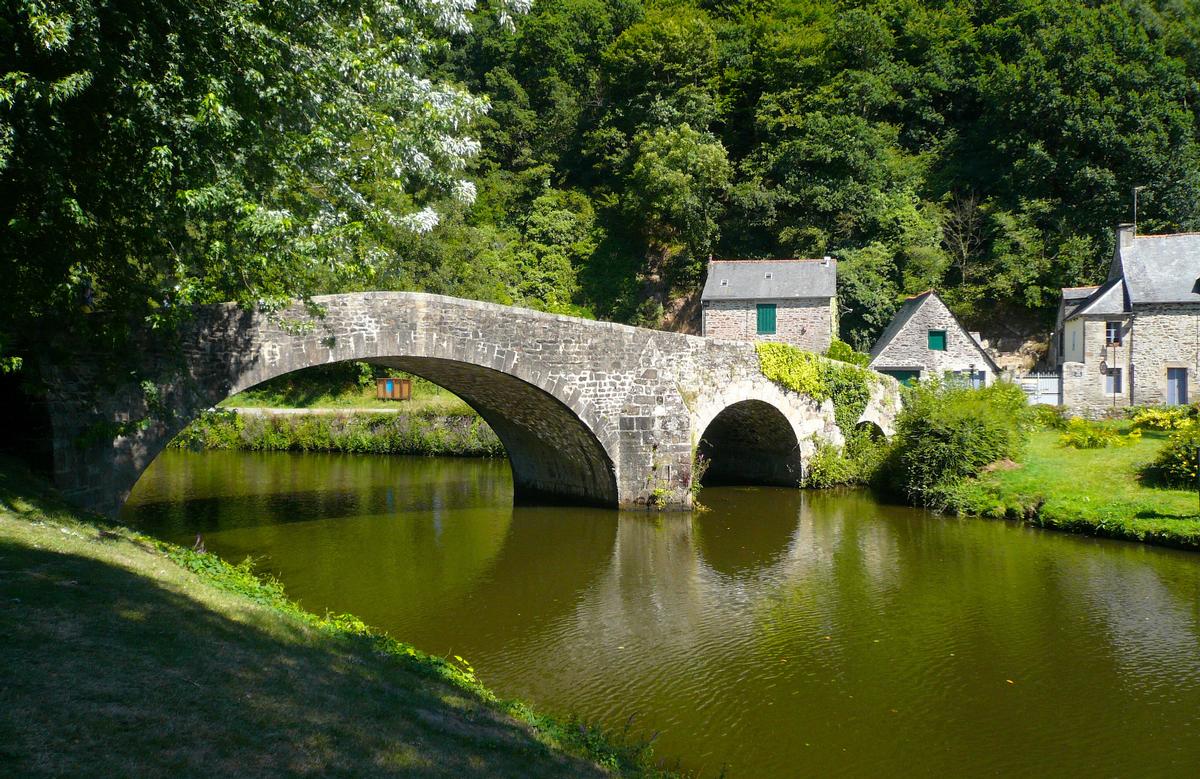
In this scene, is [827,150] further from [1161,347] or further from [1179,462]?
[1179,462]

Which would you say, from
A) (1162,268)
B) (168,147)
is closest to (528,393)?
(168,147)

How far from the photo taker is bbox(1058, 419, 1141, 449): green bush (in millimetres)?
16484

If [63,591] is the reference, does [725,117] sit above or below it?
above

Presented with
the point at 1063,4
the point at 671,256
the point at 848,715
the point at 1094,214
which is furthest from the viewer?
the point at 671,256

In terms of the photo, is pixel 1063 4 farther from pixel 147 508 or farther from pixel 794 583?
pixel 147 508

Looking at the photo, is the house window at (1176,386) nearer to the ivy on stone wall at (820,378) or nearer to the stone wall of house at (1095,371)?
the stone wall of house at (1095,371)

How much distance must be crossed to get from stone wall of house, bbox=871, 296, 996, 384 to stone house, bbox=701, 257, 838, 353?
2.87m

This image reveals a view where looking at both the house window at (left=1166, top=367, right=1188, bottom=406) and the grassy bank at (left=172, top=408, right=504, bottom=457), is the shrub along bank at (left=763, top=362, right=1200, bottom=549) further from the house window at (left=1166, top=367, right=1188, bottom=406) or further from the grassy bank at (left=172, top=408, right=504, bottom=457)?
the grassy bank at (left=172, top=408, right=504, bottom=457)

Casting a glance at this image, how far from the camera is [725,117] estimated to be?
121 ft

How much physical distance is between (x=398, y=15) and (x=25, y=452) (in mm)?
6677

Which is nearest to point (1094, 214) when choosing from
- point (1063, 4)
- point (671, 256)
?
point (1063, 4)

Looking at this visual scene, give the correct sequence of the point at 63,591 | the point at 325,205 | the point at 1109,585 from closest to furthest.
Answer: the point at 63,591 → the point at 325,205 → the point at 1109,585

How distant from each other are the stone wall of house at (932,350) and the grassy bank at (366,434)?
1369 cm

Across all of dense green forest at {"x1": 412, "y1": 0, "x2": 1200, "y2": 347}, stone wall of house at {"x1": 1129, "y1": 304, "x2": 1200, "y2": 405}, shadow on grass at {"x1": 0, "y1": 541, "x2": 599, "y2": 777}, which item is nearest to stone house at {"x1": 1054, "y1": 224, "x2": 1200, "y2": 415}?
stone wall of house at {"x1": 1129, "y1": 304, "x2": 1200, "y2": 405}
